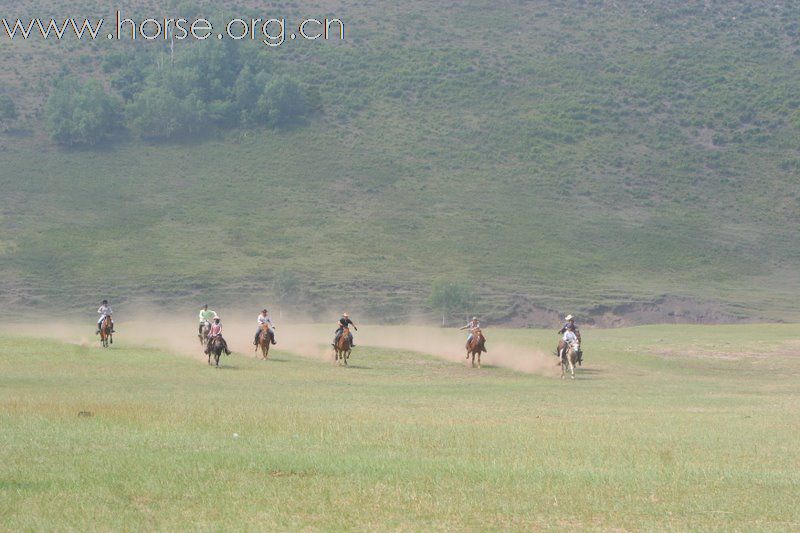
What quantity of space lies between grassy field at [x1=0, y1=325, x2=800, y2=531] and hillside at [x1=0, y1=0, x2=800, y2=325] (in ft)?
191

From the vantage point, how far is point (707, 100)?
13488 cm

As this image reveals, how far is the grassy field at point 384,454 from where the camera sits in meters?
14.7

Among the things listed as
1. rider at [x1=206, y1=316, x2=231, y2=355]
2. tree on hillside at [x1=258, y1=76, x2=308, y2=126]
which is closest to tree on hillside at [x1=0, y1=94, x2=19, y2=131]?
tree on hillside at [x1=258, y1=76, x2=308, y2=126]

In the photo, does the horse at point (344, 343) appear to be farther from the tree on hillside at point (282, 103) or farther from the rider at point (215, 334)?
the tree on hillside at point (282, 103)

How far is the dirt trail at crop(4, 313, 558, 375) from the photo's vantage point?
5019 cm

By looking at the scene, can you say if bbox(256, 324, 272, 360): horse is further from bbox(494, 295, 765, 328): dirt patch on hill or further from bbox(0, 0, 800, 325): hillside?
bbox(0, 0, 800, 325): hillside

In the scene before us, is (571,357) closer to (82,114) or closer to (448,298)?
(448,298)

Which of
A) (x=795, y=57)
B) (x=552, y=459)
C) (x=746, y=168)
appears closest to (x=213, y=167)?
(x=746, y=168)

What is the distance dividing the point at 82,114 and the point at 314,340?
70872 mm

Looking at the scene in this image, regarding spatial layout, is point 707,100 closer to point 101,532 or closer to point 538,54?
point 538,54

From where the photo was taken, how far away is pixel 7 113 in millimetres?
129500

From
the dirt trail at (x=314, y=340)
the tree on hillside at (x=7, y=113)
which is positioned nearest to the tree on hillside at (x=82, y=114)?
the tree on hillside at (x=7, y=113)

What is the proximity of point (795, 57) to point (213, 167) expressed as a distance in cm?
6645

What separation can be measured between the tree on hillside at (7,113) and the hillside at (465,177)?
2269 mm
